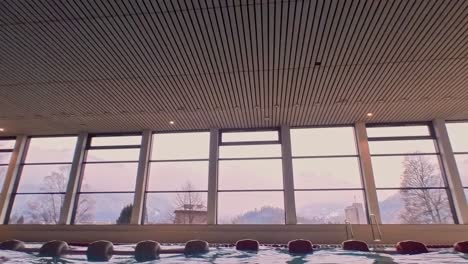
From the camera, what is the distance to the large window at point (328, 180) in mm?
7512

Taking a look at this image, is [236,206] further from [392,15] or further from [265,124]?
[392,15]

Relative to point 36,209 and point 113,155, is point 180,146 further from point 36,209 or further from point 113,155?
point 36,209

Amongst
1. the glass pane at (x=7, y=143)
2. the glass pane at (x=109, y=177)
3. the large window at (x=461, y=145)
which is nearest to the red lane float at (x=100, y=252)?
the glass pane at (x=109, y=177)

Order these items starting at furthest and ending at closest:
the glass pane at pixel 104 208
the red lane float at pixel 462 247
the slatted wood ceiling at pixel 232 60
→ the glass pane at pixel 104 208 < the red lane float at pixel 462 247 < the slatted wood ceiling at pixel 232 60

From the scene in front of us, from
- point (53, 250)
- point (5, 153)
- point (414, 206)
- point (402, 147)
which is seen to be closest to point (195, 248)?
point (53, 250)

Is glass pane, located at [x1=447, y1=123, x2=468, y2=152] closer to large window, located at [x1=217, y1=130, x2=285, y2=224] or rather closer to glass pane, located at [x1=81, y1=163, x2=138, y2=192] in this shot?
large window, located at [x1=217, y1=130, x2=285, y2=224]

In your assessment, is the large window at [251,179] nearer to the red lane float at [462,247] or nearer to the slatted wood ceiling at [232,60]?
the slatted wood ceiling at [232,60]

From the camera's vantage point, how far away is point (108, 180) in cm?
855

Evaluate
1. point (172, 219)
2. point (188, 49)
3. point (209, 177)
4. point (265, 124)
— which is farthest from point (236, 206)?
point (188, 49)

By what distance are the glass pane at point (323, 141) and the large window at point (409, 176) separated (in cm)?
60

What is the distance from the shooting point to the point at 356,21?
4051mm

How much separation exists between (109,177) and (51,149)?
Result: 2.47m

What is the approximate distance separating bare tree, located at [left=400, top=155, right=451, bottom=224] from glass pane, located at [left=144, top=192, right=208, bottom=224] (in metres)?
5.49

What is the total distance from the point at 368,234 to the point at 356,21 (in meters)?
5.36
